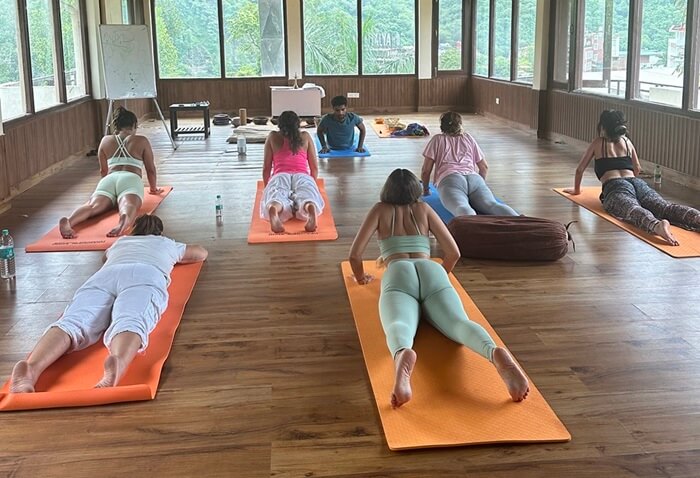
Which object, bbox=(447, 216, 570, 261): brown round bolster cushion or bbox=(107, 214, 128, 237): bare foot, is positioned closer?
bbox=(447, 216, 570, 261): brown round bolster cushion

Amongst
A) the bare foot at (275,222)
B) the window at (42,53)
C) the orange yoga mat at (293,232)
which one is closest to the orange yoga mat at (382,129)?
the window at (42,53)

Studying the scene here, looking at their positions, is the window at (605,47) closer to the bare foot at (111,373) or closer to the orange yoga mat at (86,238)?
the orange yoga mat at (86,238)

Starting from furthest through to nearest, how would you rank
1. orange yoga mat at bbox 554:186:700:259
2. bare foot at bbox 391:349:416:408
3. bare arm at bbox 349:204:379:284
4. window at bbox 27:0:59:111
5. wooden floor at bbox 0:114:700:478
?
1. window at bbox 27:0:59:111
2. orange yoga mat at bbox 554:186:700:259
3. bare arm at bbox 349:204:379:284
4. bare foot at bbox 391:349:416:408
5. wooden floor at bbox 0:114:700:478

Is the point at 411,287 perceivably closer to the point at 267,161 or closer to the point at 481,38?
the point at 267,161

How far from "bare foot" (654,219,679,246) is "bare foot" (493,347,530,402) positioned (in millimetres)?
2595

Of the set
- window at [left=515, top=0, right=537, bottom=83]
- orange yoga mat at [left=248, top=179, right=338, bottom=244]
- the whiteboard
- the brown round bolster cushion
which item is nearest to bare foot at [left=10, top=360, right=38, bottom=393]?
orange yoga mat at [left=248, top=179, right=338, bottom=244]

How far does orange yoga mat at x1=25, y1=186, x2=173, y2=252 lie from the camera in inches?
191

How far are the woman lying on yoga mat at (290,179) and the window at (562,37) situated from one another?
545cm

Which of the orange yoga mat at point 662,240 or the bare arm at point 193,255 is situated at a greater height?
the bare arm at point 193,255

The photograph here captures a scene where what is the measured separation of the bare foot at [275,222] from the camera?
16.9 ft

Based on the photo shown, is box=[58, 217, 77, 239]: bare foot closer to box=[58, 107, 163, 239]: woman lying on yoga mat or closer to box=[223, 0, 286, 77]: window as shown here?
box=[58, 107, 163, 239]: woman lying on yoga mat

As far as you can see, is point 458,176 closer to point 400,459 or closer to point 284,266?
point 284,266

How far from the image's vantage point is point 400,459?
2.35 metres

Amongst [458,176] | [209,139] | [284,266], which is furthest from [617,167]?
[209,139]
